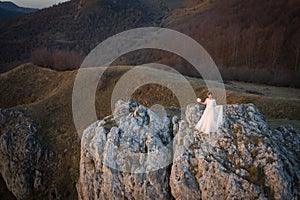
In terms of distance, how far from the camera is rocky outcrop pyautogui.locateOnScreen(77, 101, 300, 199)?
15.0 metres

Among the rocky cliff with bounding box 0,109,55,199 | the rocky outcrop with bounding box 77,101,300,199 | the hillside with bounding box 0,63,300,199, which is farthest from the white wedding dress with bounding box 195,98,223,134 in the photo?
the rocky cliff with bounding box 0,109,55,199

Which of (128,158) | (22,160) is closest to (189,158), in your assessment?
(128,158)

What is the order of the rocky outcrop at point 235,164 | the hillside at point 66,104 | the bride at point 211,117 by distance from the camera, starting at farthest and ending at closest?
the hillside at point 66,104
the bride at point 211,117
the rocky outcrop at point 235,164

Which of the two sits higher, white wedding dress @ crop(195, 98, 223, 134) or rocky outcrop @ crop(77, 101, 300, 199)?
white wedding dress @ crop(195, 98, 223, 134)

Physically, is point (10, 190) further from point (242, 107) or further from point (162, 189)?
point (242, 107)

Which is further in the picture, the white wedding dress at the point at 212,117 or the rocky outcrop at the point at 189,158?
the white wedding dress at the point at 212,117

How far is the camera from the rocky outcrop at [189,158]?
15008 mm

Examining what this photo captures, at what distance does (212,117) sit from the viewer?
16.8m

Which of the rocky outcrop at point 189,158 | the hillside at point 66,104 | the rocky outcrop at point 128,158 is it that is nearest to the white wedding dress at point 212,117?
the rocky outcrop at point 189,158

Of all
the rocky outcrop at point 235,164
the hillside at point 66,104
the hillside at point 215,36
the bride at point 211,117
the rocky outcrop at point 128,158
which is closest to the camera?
the rocky outcrop at point 235,164

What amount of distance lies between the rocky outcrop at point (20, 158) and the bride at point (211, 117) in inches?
965

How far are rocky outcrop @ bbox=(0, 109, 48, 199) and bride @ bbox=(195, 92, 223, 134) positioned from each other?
24507mm

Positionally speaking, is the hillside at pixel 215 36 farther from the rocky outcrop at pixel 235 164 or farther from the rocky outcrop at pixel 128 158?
the rocky outcrop at pixel 128 158

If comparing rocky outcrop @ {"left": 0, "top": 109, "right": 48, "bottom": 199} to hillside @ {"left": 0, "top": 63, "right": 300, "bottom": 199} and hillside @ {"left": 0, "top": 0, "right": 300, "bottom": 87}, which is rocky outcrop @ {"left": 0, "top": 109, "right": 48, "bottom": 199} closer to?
hillside @ {"left": 0, "top": 63, "right": 300, "bottom": 199}
